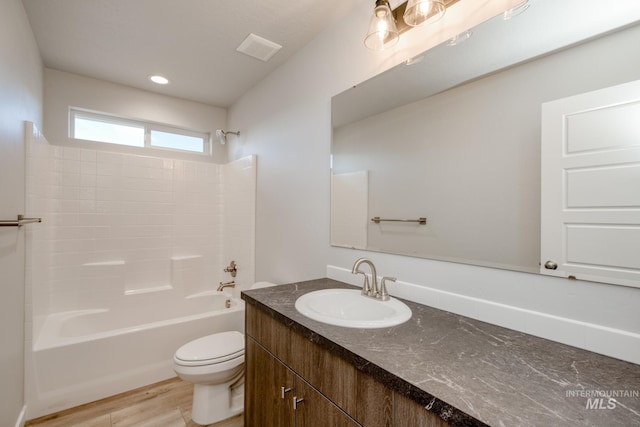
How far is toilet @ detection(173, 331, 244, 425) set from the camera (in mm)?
1682

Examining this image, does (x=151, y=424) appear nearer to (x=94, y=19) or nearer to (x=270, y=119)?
(x=270, y=119)

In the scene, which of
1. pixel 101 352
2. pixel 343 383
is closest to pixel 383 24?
pixel 343 383

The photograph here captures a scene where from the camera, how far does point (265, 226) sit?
250 centimetres

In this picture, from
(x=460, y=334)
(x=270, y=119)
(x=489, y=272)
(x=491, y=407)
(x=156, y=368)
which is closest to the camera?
(x=491, y=407)

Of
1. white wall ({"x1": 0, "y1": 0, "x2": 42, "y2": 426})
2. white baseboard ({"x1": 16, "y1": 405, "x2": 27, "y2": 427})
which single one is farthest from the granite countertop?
white baseboard ({"x1": 16, "y1": 405, "x2": 27, "y2": 427})

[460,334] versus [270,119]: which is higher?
[270,119]

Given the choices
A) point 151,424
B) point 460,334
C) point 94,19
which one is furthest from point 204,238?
point 460,334

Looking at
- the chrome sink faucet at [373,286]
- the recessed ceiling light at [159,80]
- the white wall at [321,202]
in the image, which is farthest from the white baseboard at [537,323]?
the recessed ceiling light at [159,80]

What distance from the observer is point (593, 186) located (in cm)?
86

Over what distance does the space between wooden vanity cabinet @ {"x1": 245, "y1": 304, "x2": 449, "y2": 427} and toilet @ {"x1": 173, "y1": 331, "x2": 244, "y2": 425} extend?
35cm

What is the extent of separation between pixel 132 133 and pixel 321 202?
2.36 metres

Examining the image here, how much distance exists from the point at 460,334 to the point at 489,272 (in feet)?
0.97

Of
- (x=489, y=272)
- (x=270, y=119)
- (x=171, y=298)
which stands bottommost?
(x=171, y=298)

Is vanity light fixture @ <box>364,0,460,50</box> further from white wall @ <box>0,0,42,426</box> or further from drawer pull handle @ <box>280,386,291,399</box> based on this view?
white wall @ <box>0,0,42,426</box>
